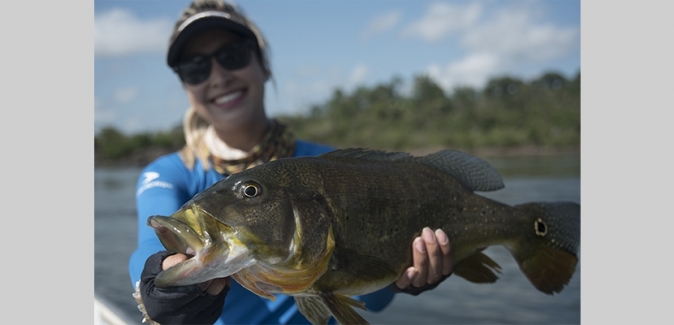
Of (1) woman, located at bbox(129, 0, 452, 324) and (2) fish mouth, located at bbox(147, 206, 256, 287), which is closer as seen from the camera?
(2) fish mouth, located at bbox(147, 206, 256, 287)

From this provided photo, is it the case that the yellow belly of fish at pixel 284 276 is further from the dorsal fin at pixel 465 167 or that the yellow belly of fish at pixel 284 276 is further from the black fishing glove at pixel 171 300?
the dorsal fin at pixel 465 167

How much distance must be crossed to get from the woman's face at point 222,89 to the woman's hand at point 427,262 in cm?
144

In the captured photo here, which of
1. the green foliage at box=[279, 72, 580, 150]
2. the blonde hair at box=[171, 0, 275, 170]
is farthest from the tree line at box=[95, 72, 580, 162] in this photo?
the blonde hair at box=[171, 0, 275, 170]

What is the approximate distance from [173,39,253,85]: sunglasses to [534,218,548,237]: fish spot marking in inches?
73.4

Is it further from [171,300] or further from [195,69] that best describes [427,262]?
[195,69]

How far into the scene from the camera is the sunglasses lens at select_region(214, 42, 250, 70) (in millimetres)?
3125

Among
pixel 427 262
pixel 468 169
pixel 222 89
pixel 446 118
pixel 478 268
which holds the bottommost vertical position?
pixel 446 118

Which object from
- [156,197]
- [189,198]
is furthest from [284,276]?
[189,198]

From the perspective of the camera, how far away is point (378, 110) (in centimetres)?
5366

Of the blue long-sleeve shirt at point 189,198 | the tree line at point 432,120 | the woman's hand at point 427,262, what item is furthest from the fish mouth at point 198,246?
the tree line at point 432,120

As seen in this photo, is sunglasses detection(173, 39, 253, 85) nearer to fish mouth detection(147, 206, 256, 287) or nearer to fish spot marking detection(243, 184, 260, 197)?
fish spot marking detection(243, 184, 260, 197)

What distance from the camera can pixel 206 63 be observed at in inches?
123

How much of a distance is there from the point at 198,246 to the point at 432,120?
48.1 meters

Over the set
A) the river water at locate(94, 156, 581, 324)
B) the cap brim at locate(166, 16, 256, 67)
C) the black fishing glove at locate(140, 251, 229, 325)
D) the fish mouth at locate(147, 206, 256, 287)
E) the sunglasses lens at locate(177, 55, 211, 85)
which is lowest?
the river water at locate(94, 156, 581, 324)
